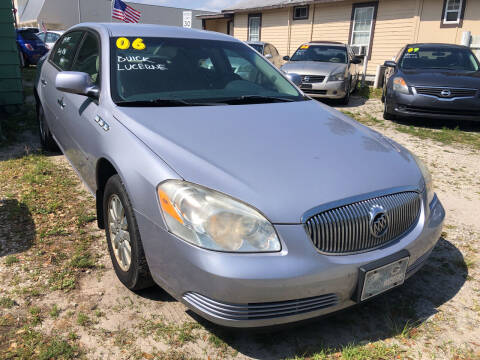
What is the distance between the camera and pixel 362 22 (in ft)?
47.6

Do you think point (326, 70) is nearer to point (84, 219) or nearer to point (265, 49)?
point (265, 49)

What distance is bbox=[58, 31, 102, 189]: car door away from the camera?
9.19 ft

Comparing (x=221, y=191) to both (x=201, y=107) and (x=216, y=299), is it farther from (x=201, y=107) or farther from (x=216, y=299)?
(x=201, y=107)

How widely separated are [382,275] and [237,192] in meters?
0.85

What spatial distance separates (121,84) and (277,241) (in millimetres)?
1688

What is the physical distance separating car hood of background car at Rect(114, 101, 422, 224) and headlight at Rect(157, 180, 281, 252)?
49 millimetres

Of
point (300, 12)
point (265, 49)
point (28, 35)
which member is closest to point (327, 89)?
point (265, 49)

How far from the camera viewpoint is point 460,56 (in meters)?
8.35

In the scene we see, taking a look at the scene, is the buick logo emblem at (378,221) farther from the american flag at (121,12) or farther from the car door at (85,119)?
the american flag at (121,12)

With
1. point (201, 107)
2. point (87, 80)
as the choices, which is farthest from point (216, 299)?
point (87, 80)

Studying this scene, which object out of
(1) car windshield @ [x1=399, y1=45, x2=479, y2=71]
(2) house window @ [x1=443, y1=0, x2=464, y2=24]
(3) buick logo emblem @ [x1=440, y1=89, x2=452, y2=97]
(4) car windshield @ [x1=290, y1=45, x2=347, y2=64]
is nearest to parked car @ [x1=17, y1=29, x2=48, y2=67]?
(4) car windshield @ [x1=290, y1=45, x2=347, y2=64]

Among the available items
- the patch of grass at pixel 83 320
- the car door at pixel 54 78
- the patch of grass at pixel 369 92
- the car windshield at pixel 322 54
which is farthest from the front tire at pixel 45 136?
the patch of grass at pixel 369 92

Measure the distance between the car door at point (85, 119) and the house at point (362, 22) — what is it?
11457 mm

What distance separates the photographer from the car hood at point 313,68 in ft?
30.9
